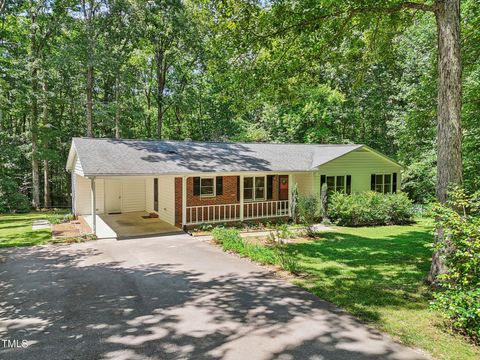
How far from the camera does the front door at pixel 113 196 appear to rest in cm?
1957

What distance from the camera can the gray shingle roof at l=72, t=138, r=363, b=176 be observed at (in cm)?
1426

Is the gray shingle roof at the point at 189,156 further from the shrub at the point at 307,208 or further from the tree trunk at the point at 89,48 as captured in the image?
the tree trunk at the point at 89,48

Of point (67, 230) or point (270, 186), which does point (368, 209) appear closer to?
point (270, 186)

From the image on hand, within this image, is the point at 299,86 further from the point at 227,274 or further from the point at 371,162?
the point at 371,162

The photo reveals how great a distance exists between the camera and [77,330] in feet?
18.7

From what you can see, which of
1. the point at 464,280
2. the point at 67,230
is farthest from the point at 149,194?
the point at 464,280

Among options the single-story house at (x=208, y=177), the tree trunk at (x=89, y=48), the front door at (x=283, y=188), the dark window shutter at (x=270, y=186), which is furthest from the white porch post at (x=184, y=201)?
the tree trunk at (x=89, y=48)

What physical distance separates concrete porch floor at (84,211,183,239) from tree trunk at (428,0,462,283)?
1048 centimetres

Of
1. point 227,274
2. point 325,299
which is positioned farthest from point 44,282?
point 325,299

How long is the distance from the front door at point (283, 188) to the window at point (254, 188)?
43.7 inches

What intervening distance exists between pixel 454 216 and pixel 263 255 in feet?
18.0

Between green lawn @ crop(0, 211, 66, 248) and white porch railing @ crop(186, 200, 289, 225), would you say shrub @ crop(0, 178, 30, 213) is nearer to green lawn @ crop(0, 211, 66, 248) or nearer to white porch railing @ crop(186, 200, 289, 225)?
green lawn @ crop(0, 211, 66, 248)

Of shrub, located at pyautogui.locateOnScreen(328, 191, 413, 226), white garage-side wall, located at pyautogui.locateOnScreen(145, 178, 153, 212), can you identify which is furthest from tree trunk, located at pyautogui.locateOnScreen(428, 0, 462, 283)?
white garage-side wall, located at pyautogui.locateOnScreen(145, 178, 153, 212)

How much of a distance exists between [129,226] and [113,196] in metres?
4.53
